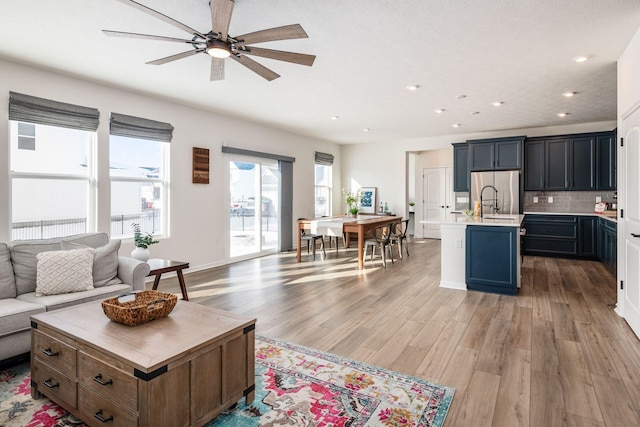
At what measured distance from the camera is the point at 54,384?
2.02 m

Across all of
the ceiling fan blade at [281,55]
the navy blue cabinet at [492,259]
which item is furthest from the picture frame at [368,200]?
the ceiling fan blade at [281,55]

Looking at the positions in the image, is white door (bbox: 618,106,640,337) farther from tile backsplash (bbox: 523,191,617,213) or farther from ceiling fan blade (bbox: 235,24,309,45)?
tile backsplash (bbox: 523,191,617,213)

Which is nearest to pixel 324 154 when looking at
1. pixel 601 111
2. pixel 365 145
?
pixel 365 145

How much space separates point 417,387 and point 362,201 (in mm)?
7442

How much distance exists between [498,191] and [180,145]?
6039mm

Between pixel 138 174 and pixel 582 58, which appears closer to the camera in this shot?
pixel 582 58

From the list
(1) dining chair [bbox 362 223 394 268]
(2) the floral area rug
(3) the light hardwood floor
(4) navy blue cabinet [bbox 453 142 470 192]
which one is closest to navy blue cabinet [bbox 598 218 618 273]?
(3) the light hardwood floor

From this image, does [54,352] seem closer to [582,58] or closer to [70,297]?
[70,297]

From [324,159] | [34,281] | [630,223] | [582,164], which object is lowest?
[34,281]

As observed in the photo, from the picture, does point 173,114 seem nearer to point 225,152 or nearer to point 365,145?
point 225,152

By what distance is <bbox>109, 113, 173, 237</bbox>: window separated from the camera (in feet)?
15.8

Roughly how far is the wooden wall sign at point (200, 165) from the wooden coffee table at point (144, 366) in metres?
3.77

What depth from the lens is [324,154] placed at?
29.6 feet

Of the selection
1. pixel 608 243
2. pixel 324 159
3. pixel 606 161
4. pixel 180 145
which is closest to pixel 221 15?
pixel 180 145
